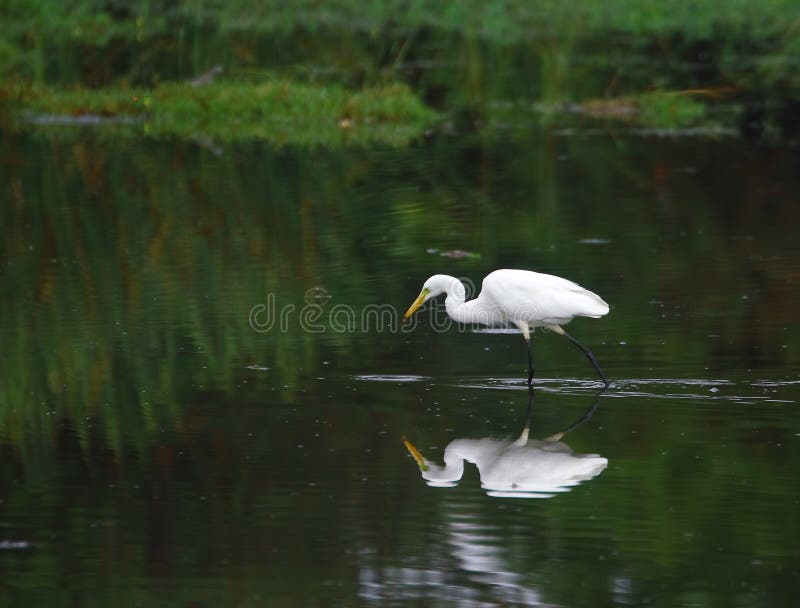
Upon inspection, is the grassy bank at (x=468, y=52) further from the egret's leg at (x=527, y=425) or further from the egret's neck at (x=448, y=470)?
the egret's neck at (x=448, y=470)

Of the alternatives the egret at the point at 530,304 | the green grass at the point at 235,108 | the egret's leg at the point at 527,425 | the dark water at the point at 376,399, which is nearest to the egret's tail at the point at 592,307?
the egret at the point at 530,304

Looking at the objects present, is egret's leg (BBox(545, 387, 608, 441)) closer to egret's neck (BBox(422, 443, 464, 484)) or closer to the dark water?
the dark water

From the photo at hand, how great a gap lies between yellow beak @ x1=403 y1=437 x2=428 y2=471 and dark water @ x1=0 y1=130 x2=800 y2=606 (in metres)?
0.04

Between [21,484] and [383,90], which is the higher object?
[383,90]

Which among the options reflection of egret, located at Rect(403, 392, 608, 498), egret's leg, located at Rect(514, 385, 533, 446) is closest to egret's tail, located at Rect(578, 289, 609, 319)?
egret's leg, located at Rect(514, 385, 533, 446)

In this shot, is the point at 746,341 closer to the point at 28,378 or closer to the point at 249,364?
the point at 249,364

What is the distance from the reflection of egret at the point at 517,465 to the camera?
23.7ft

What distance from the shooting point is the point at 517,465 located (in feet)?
24.7

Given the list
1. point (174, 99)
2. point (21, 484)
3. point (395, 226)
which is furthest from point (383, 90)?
point (21, 484)

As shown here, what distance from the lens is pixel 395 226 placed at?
1502 cm

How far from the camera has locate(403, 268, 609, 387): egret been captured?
9297mm

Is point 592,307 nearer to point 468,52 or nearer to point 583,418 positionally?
point 583,418

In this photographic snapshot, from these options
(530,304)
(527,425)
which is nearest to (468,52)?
(530,304)

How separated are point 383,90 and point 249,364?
1400 cm
